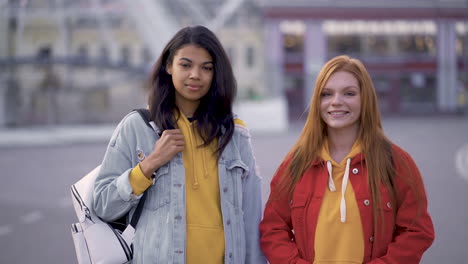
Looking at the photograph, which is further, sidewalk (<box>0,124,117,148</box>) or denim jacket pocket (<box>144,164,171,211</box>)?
sidewalk (<box>0,124,117,148</box>)

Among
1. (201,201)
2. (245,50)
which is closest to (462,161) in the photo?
(201,201)

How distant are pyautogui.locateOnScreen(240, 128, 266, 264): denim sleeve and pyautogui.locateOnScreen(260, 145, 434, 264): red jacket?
3 cm

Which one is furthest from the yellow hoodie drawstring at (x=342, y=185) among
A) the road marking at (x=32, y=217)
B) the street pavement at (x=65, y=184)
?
the road marking at (x=32, y=217)

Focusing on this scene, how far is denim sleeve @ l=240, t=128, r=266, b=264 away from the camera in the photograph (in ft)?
7.85

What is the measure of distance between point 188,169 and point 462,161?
11.2 meters

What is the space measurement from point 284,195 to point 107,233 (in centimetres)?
80

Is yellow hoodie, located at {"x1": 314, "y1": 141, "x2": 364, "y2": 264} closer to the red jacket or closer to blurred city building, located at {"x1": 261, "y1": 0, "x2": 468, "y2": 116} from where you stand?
the red jacket

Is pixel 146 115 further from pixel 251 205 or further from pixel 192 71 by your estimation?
pixel 251 205

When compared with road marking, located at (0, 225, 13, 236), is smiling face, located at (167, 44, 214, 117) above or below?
above

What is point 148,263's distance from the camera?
2.21 meters

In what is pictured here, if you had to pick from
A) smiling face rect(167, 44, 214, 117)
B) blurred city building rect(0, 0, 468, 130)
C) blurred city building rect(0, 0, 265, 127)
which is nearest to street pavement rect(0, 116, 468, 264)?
smiling face rect(167, 44, 214, 117)

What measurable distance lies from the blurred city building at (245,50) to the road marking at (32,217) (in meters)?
14.5

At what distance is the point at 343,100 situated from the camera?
7.80ft

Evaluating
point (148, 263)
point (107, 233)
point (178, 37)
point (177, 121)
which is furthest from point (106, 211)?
point (178, 37)
